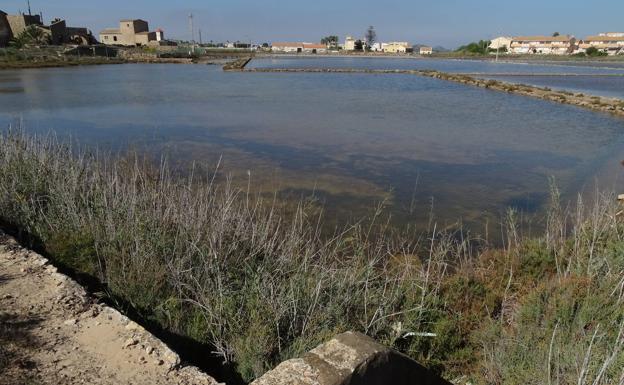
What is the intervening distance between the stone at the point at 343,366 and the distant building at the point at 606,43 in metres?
131

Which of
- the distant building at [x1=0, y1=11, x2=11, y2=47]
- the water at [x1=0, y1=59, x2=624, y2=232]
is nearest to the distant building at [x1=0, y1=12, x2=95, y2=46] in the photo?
the distant building at [x1=0, y1=11, x2=11, y2=47]

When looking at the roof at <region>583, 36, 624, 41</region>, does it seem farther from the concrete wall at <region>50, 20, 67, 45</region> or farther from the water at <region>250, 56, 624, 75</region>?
the concrete wall at <region>50, 20, 67, 45</region>

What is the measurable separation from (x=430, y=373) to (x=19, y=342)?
9.15ft

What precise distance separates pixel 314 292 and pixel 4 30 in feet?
243

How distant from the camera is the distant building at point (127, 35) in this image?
93812mm

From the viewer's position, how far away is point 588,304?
3947 mm

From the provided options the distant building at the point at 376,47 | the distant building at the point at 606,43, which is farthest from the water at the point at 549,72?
the distant building at the point at 376,47

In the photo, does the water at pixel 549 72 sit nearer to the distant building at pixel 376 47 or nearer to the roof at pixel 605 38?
the roof at pixel 605 38

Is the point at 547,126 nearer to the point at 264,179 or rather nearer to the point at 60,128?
the point at 264,179

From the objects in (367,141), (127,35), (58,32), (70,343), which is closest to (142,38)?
(127,35)

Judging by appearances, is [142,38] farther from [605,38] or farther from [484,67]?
[605,38]

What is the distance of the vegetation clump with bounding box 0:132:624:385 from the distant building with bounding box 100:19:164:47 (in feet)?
322

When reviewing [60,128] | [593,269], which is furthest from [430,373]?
[60,128]

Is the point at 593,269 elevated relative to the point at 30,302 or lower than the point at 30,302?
lower
